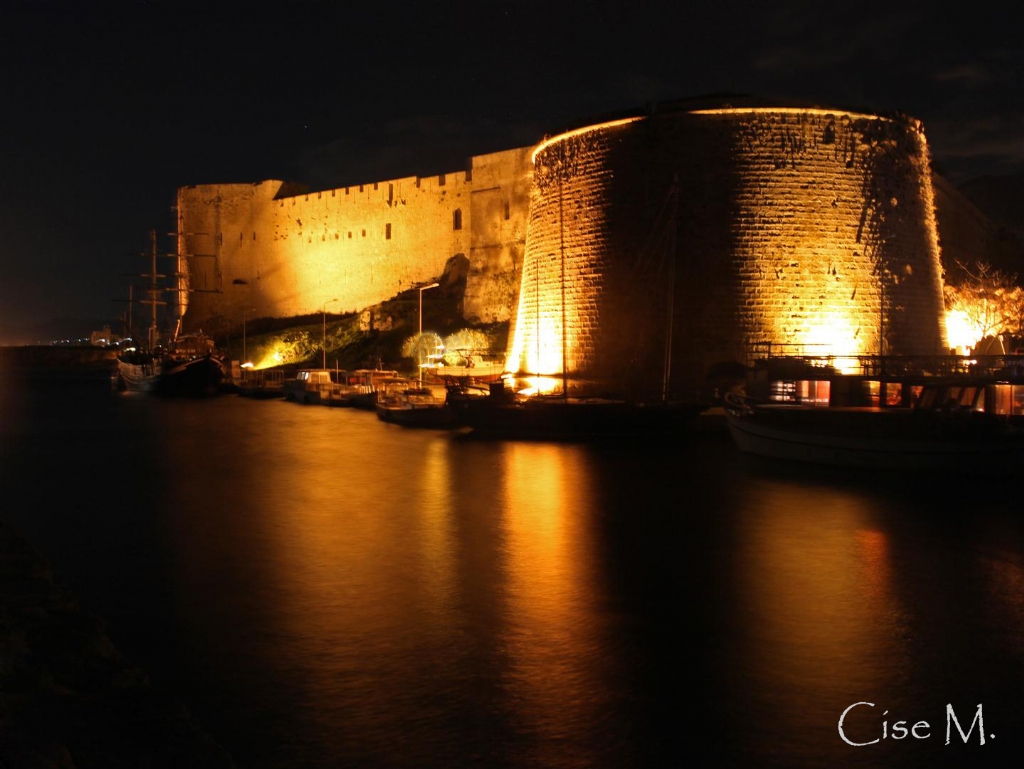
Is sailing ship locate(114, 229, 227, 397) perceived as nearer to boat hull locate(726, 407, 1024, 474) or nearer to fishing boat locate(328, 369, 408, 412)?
fishing boat locate(328, 369, 408, 412)

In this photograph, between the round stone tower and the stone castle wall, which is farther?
the stone castle wall

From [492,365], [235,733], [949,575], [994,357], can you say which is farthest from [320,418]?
[235,733]

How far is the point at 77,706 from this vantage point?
138 inches

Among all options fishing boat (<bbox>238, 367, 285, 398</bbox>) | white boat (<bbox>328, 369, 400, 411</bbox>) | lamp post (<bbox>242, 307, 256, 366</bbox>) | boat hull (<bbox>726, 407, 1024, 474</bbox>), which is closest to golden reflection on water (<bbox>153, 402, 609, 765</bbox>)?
boat hull (<bbox>726, 407, 1024, 474</bbox>)

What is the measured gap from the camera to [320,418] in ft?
74.6

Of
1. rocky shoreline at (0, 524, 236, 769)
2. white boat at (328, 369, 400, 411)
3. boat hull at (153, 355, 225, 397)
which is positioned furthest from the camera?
boat hull at (153, 355, 225, 397)

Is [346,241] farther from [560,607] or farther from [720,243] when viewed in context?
[560,607]

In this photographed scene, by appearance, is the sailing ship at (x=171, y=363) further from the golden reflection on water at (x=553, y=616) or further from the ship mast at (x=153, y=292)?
the golden reflection on water at (x=553, y=616)

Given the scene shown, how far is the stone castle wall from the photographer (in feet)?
94.4

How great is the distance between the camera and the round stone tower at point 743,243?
16.3 metres

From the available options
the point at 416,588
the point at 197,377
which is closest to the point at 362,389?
the point at 197,377

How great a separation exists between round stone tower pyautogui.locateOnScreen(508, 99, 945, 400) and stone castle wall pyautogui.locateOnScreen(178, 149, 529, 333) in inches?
424

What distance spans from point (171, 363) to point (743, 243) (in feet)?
83.9

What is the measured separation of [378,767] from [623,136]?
49.1 ft
